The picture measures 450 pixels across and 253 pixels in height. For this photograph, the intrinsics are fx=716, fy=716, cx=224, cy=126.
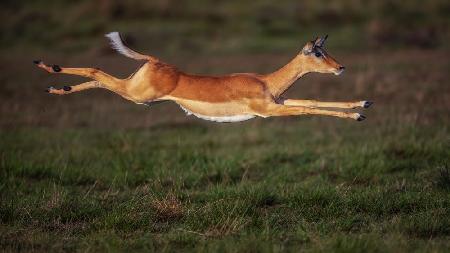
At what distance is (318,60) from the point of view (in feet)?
22.4

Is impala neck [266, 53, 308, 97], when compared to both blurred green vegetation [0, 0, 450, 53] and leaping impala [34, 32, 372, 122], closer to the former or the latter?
leaping impala [34, 32, 372, 122]

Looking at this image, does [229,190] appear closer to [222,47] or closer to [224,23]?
[222,47]

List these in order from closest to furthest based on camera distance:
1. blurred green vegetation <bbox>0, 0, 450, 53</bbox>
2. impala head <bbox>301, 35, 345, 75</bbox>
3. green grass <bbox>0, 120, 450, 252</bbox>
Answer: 1. green grass <bbox>0, 120, 450, 252</bbox>
2. impala head <bbox>301, 35, 345, 75</bbox>
3. blurred green vegetation <bbox>0, 0, 450, 53</bbox>

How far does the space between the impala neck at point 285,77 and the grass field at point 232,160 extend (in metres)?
1.12

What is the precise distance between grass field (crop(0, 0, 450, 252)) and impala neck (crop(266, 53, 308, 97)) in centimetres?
112

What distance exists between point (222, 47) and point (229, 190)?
14537 millimetres

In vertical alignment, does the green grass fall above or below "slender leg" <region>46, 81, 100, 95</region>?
below

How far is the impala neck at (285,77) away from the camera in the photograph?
6.89 metres

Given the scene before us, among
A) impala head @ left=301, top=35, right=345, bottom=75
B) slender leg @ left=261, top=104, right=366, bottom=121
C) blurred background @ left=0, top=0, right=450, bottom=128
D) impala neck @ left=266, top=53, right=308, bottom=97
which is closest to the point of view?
slender leg @ left=261, top=104, right=366, bottom=121

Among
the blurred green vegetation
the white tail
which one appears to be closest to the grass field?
the blurred green vegetation

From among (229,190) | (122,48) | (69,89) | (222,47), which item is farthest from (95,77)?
(222,47)

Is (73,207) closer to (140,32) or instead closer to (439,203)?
(439,203)

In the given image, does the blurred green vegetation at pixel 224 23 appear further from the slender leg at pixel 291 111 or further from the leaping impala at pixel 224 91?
the slender leg at pixel 291 111

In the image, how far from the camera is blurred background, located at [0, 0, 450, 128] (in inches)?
552
